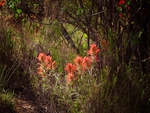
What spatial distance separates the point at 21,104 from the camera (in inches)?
163

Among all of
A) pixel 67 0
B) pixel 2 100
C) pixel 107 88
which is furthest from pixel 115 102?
pixel 67 0

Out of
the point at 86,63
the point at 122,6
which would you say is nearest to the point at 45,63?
the point at 86,63

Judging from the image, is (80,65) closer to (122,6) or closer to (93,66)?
(93,66)

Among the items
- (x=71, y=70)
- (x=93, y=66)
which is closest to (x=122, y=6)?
(x=93, y=66)

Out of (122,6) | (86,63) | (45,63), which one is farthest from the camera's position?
(122,6)

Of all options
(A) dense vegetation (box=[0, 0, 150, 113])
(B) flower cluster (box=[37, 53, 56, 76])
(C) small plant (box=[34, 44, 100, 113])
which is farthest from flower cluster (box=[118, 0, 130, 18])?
(B) flower cluster (box=[37, 53, 56, 76])

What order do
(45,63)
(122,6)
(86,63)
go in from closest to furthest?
1. (86,63)
2. (45,63)
3. (122,6)

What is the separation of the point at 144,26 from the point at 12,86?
5.57 feet

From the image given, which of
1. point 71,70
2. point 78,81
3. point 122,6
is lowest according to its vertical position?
point 78,81

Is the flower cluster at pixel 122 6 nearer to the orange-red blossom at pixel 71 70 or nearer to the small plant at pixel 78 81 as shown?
the small plant at pixel 78 81

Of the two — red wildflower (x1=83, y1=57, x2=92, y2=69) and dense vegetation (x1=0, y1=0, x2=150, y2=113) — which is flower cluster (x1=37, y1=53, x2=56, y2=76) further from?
red wildflower (x1=83, y1=57, x2=92, y2=69)

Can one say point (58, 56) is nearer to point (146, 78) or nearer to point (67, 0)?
point (67, 0)

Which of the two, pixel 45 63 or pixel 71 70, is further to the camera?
pixel 45 63

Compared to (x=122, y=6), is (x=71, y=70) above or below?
below
